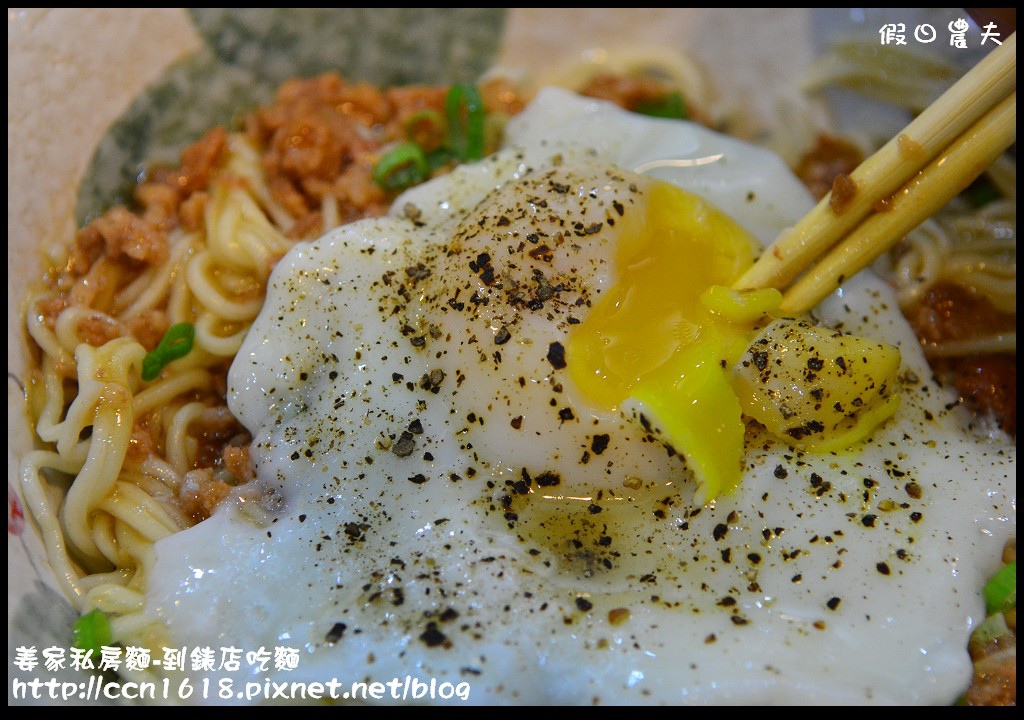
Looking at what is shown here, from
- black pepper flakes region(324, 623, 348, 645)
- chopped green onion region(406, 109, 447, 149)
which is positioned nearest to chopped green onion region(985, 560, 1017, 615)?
black pepper flakes region(324, 623, 348, 645)

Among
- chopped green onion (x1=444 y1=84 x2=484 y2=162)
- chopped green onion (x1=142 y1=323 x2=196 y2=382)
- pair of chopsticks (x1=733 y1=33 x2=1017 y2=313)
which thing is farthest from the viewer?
chopped green onion (x1=444 y1=84 x2=484 y2=162)

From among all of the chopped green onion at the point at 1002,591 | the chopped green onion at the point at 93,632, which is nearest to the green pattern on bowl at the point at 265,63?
the chopped green onion at the point at 93,632

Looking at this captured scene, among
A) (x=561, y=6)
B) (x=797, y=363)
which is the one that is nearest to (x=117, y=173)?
(x=561, y=6)

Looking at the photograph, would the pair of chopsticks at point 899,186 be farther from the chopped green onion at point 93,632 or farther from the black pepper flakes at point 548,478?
the chopped green onion at point 93,632

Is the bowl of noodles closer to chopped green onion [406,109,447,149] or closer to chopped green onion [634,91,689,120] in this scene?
chopped green onion [406,109,447,149]

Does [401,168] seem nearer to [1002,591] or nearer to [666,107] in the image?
[666,107]

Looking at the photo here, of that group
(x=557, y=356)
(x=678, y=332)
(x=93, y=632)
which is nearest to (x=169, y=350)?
(x=93, y=632)
